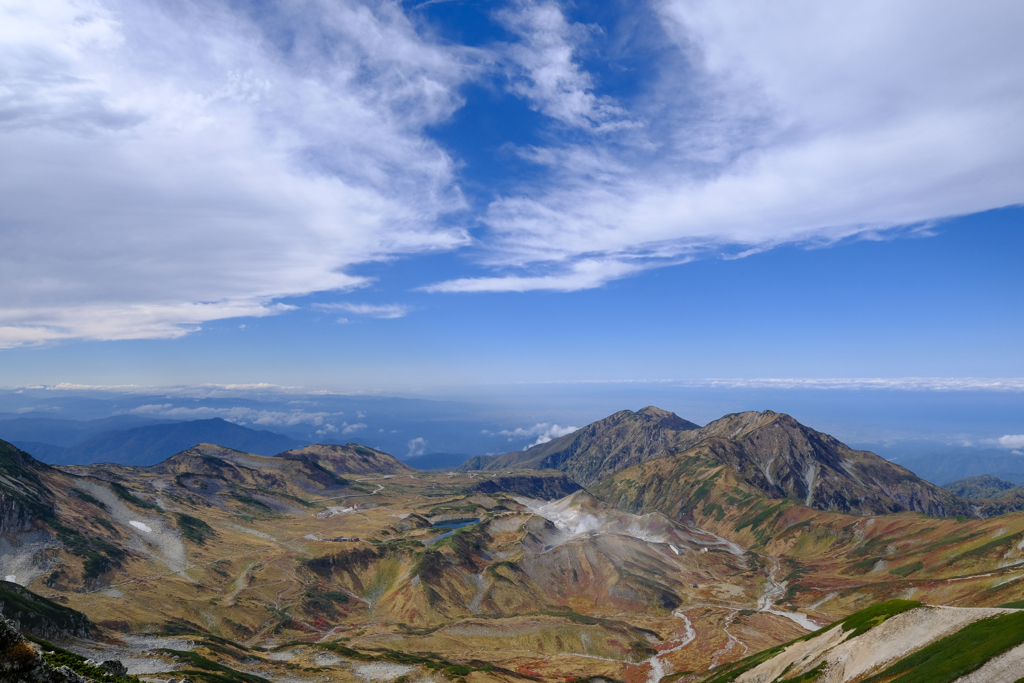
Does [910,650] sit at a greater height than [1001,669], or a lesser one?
lesser

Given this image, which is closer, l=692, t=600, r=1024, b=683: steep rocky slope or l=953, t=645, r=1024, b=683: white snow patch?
l=953, t=645, r=1024, b=683: white snow patch

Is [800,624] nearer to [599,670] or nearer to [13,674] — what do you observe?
[599,670]

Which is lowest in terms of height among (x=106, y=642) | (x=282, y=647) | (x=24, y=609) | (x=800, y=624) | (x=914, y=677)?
(x=800, y=624)

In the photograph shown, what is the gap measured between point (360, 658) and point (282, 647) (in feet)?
Result: 93.1

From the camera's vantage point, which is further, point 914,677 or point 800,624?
point 800,624

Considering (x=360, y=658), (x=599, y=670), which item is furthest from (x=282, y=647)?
(x=599, y=670)

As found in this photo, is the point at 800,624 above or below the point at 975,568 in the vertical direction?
below

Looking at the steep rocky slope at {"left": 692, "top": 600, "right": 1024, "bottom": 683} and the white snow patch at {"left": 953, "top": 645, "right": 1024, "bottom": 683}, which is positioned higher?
the white snow patch at {"left": 953, "top": 645, "right": 1024, "bottom": 683}

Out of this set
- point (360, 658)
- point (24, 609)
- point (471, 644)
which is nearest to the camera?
point (24, 609)

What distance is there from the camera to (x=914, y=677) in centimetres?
5419

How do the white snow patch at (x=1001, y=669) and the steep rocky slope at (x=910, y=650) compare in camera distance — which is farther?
the steep rocky slope at (x=910, y=650)

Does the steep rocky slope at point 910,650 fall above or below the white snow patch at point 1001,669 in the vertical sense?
below

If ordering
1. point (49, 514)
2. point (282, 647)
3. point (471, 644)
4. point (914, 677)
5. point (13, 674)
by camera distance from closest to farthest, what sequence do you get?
1. point (13, 674)
2. point (914, 677)
3. point (282, 647)
4. point (471, 644)
5. point (49, 514)

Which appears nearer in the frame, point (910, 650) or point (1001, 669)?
point (1001, 669)
